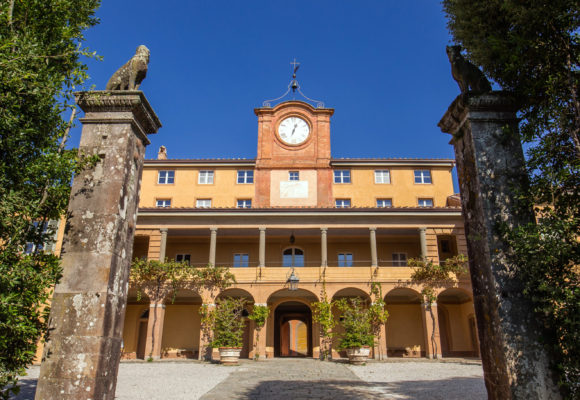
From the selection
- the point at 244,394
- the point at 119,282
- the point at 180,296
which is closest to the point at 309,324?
the point at 180,296

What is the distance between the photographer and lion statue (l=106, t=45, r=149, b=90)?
18.4 feet

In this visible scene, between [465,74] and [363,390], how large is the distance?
27.9ft

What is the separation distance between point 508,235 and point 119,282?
4452 millimetres

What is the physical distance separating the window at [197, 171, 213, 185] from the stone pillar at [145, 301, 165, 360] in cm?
955

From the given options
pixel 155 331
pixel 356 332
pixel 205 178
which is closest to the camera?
pixel 356 332

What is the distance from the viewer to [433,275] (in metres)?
24.1

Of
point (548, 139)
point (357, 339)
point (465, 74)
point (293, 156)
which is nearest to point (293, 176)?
point (293, 156)

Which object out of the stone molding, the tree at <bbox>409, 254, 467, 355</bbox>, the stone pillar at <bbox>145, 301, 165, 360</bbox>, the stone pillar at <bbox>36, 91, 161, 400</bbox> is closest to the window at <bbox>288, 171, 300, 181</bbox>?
the tree at <bbox>409, 254, 467, 355</bbox>

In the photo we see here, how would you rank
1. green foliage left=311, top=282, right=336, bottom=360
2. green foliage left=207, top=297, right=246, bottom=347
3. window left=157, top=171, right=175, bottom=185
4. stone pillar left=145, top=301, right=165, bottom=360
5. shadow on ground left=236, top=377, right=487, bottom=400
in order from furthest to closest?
window left=157, top=171, right=175, bottom=185 < green foliage left=311, top=282, right=336, bottom=360 < stone pillar left=145, top=301, right=165, bottom=360 < green foliage left=207, top=297, right=246, bottom=347 < shadow on ground left=236, top=377, right=487, bottom=400

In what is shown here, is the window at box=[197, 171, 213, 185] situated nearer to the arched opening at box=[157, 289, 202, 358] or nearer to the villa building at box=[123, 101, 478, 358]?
the villa building at box=[123, 101, 478, 358]

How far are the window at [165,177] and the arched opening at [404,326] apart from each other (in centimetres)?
1656

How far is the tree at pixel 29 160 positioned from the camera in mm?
4348

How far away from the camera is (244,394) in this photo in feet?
33.6

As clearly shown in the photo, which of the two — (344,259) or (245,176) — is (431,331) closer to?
(344,259)
